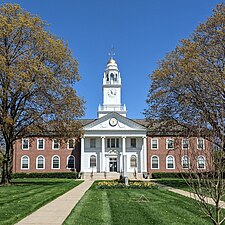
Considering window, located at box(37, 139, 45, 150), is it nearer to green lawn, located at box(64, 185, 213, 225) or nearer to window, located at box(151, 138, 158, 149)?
window, located at box(151, 138, 158, 149)

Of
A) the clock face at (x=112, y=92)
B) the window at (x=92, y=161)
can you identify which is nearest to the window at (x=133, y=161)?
the window at (x=92, y=161)

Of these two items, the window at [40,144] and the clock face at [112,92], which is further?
the clock face at [112,92]

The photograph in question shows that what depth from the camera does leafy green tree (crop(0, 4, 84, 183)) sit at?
26.8 meters

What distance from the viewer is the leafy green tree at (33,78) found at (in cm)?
2681

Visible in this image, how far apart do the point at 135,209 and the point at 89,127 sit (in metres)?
42.1

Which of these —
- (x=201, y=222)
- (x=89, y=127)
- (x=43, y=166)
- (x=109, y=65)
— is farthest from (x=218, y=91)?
(x=109, y=65)

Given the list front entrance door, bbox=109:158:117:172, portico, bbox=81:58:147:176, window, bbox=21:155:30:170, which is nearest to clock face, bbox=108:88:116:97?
portico, bbox=81:58:147:176

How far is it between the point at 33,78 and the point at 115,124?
98.6ft

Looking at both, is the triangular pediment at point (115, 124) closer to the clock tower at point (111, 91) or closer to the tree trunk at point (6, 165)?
the clock tower at point (111, 91)

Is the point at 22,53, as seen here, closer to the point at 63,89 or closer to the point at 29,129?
the point at 63,89

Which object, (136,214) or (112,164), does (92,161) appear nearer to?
(112,164)

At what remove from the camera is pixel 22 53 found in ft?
92.3

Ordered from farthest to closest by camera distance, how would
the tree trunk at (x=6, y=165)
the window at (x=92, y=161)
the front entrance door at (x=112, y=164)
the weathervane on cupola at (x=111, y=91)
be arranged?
the weathervane on cupola at (x=111, y=91) → the front entrance door at (x=112, y=164) → the window at (x=92, y=161) → the tree trunk at (x=6, y=165)

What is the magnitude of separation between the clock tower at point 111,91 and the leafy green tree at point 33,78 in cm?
3550
